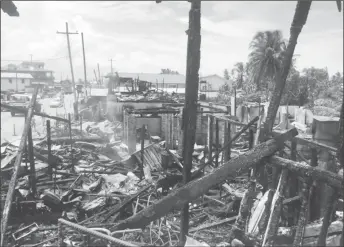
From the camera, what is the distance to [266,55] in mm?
44938

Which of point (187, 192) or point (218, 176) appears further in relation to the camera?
point (187, 192)

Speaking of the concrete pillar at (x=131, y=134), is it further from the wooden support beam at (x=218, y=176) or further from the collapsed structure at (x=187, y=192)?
the wooden support beam at (x=218, y=176)

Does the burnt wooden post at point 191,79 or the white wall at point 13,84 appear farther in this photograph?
the white wall at point 13,84

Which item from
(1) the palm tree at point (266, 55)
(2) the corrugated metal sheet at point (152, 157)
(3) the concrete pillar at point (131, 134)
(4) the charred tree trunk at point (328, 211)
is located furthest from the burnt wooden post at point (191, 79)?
(1) the palm tree at point (266, 55)

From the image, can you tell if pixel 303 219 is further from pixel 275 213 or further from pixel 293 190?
pixel 293 190

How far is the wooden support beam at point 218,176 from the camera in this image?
362 cm

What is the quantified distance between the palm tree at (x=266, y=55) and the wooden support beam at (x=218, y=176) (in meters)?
41.8

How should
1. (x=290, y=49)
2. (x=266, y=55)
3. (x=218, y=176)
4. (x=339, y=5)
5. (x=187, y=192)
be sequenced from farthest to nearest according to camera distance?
(x=266, y=55)
(x=290, y=49)
(x=339, y=5)
(x=187, y=192)
(x=218, y=176)

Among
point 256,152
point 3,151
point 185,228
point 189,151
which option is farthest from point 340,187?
point 3,151

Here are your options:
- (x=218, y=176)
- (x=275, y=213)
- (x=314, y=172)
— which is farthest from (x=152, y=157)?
(x=314, y=172)

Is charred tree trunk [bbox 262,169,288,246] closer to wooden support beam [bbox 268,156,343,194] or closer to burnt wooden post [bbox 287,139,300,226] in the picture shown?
wooden support beam [bbox 268,156,343,194]

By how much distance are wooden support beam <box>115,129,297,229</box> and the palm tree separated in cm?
4179

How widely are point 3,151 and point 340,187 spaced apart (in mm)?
17568

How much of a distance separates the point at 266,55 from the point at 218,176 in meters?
45.0
